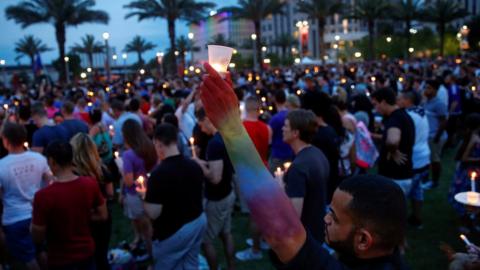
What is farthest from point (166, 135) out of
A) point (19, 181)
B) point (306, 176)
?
point (19, 181)

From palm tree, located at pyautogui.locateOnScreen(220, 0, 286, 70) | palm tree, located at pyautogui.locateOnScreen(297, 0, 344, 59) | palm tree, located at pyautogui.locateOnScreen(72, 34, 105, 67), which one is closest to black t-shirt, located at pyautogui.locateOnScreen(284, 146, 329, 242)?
palm tree, located at pyautogui.locateOnScreen(220, 0, 286, 70)

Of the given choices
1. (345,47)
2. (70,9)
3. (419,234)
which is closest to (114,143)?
(419,234)

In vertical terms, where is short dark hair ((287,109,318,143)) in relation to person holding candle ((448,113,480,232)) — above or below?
above

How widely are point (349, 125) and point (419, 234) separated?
1.73 metres

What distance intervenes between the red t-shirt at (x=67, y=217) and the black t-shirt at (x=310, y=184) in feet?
5.20

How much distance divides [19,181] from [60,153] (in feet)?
3.71

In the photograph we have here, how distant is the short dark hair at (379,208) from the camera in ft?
4.82

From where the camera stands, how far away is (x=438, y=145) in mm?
8609

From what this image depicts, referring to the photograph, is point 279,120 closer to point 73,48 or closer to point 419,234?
point 419,234

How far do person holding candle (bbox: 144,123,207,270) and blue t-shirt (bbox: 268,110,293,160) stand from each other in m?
2.55

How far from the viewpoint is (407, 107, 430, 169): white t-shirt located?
601cm

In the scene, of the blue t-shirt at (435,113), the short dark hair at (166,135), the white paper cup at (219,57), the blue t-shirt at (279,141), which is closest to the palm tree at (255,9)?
the blue t-shirt at (435,113)

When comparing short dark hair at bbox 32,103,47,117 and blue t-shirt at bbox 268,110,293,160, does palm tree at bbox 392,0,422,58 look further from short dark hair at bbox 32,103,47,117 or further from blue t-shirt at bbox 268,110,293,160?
short dark hair at bbox 32,103,47,117

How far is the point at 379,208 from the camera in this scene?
147cm
